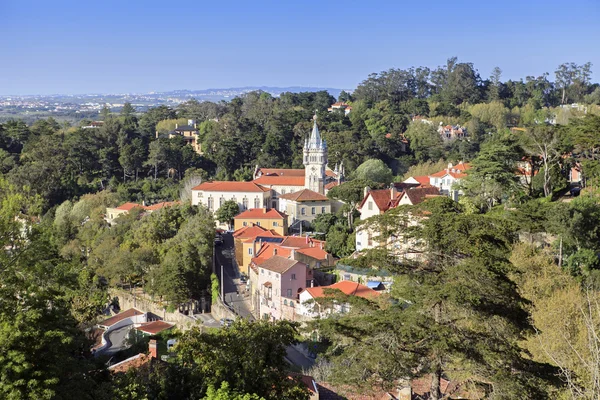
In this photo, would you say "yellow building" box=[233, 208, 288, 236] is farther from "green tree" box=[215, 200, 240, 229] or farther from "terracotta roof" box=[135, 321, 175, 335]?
"terracotta roof" box=[135, 321, 175, 335]

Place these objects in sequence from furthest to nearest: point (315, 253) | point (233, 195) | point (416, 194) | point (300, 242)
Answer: point (233, 195), point (300, 242), point (416, 194), point (315, 253)

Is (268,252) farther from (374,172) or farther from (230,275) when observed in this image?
(374,172)

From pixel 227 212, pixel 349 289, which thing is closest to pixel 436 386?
pixel 349 289

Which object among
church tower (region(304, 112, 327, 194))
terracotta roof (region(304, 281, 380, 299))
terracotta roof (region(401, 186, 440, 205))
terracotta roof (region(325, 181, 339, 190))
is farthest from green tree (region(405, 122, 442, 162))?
terracotta roof (region(304, 281, 380, 299))

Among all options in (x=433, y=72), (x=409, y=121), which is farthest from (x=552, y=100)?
(x=409, y=121)

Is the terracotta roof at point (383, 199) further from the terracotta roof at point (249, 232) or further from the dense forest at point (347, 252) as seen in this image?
the terracotta roof at point (249, 232)

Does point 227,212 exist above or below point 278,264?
below
